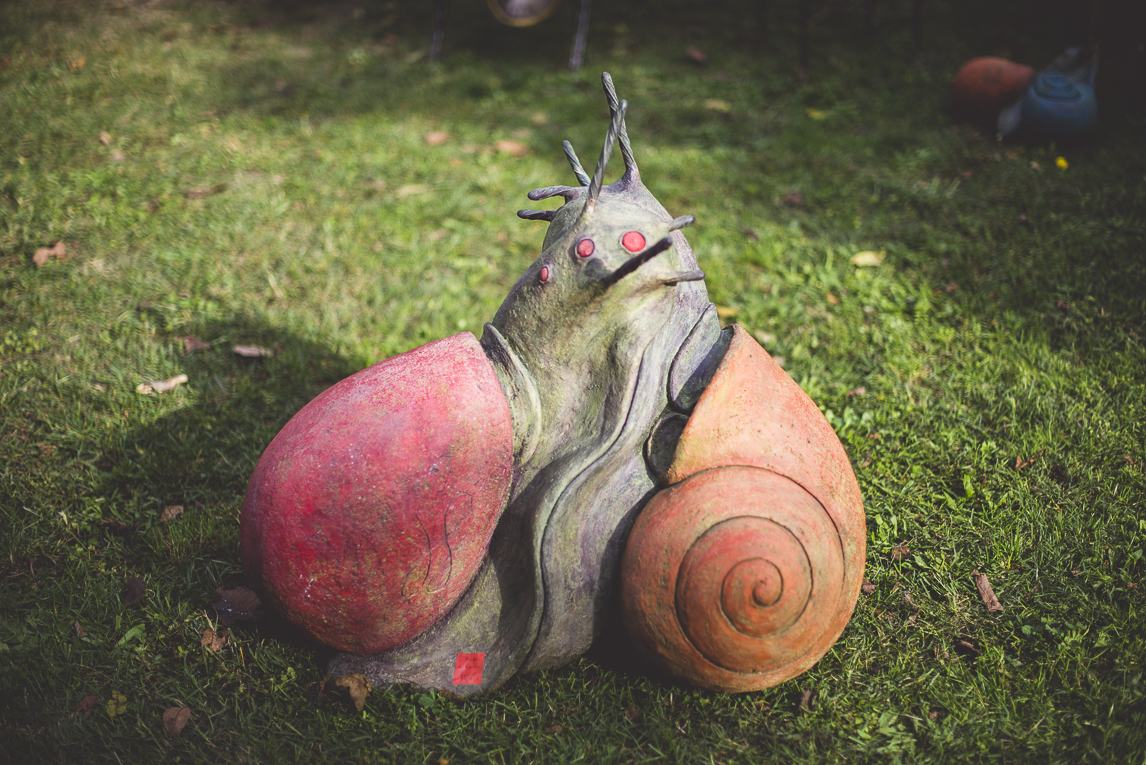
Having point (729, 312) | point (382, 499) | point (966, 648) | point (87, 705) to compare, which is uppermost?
point (382, 499)

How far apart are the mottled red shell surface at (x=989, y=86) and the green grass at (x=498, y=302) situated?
294 mm

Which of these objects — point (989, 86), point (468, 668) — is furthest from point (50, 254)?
point (989, 86)

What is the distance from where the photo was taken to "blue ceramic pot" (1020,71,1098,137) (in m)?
4.63

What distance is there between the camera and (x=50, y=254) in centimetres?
422

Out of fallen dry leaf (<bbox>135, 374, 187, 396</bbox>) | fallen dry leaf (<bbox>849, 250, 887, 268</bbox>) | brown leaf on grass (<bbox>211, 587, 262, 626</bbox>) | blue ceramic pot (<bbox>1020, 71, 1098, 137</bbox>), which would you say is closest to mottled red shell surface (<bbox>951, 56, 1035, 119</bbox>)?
blue ceramic pot (<bbox>1020, 71, 1098, 137</bbox>)

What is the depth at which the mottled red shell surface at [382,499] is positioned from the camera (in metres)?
1.96

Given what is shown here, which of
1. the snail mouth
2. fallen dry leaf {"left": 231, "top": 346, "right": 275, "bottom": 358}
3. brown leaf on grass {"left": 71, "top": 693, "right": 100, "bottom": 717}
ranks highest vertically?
the snail mouth

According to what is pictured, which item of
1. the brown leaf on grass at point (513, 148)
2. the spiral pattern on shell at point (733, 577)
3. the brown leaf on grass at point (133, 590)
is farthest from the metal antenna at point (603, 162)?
the brown leaf on grass at point (513, 148)

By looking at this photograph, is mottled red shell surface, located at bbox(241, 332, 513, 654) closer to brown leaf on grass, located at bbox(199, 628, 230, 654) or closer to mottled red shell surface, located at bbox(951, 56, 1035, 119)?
brown leaf on grass, located at bbox(199, 628, 230, 654)

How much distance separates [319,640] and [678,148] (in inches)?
170

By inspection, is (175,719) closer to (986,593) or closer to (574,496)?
(574,496)

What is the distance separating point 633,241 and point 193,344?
261 centimetres

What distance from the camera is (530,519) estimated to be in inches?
80.4

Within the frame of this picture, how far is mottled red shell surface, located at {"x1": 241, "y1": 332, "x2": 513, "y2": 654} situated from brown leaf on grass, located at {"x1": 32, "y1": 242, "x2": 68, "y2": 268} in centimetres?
305
